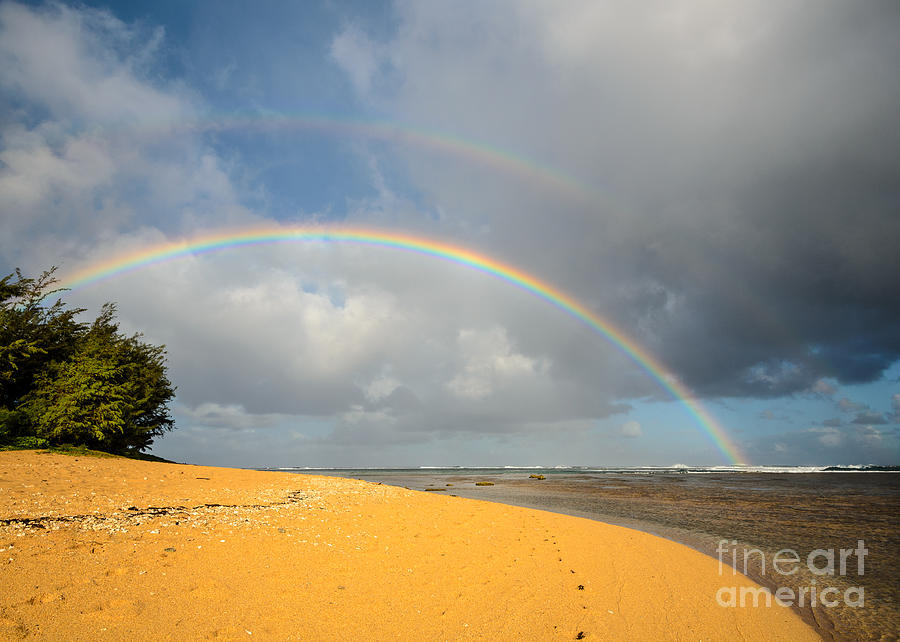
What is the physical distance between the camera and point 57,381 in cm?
2889

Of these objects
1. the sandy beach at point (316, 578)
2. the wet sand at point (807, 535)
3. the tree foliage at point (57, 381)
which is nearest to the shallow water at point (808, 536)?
the wet sand at point (807, 535)

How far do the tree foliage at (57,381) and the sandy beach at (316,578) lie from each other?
54.2ft

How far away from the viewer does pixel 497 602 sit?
805 cm

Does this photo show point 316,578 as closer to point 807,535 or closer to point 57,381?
point 807,535

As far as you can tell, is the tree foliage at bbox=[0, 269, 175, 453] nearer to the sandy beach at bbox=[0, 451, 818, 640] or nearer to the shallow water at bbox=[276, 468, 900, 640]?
the sandy beach at bbox=[0, 451, 818, 640]

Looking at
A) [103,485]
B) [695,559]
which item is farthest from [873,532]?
[103,485]

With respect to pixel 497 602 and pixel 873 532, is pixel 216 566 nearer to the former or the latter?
pixel 497 602

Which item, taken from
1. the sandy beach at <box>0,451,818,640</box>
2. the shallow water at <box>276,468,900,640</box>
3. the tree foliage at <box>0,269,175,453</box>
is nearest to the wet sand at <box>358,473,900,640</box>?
the shallow water at <box>276,468,900,640</box>

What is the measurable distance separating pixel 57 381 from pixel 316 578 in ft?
102

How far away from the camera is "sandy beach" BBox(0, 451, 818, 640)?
6.25m

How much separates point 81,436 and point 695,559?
3507cm

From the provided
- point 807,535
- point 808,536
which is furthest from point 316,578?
point 807,535

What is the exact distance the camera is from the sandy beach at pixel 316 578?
6254mm

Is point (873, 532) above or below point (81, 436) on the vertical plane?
below
